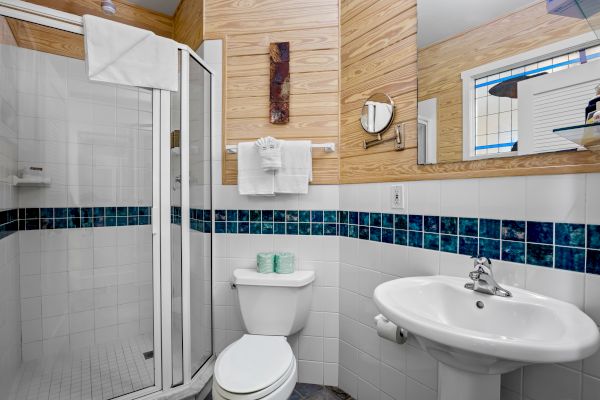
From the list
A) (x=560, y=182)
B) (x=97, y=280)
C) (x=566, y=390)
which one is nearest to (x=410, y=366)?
(x=566, y=390)

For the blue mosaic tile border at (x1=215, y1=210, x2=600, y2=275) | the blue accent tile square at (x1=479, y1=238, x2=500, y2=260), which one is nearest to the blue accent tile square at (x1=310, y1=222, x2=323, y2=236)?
the blue mosaic tile border at (x1=215, y1=210, x2=600, y2=275)

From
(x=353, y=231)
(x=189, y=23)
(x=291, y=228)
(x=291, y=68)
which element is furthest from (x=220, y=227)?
(x=189, y=23)

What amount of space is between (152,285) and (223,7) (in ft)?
5.29

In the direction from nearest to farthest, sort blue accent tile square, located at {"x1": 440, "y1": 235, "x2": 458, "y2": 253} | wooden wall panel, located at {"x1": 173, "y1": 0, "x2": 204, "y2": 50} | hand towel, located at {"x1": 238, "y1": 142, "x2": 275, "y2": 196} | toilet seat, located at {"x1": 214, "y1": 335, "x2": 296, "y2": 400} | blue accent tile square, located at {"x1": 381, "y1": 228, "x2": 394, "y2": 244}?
toilet seat, located at {"x1": 214, "y1": 335, "x2": 296, "y2": 400}
blue accent tile square, located at {"x1": 440, "y1": 235, "x2": 458, "y2": 253}
blue accent tile square, located at {"x1": 381, "y1": 228, "x2": 394, "y2": 244}
hand towel, located at {"x1": 238, "y1": 142, "x2": 275, "y2": 196}
wooden wall panel, located at {"x1": 173, "y1": 0, "x2": 204, "y2": 50}

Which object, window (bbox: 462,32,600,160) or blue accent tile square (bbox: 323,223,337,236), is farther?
blue accent tile square (bbox: 323,223,337,236)

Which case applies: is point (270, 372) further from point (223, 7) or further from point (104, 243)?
point (223, 7)

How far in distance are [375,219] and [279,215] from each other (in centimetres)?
54

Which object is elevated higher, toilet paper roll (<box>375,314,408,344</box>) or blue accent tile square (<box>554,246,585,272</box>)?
blue accent tile square (<box>554,246,585,272</box>)

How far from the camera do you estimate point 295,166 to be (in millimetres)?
1557

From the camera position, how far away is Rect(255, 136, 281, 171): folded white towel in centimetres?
151

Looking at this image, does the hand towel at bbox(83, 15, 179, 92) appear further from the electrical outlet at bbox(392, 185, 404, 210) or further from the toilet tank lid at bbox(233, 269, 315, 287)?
the electrical outlet at bbox(392, 185, 404, 210)

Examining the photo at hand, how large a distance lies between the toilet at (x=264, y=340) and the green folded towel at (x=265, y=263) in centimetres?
4

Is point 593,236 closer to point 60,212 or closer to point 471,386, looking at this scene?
point 471,386

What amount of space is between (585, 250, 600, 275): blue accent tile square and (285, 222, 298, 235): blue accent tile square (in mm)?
1181
